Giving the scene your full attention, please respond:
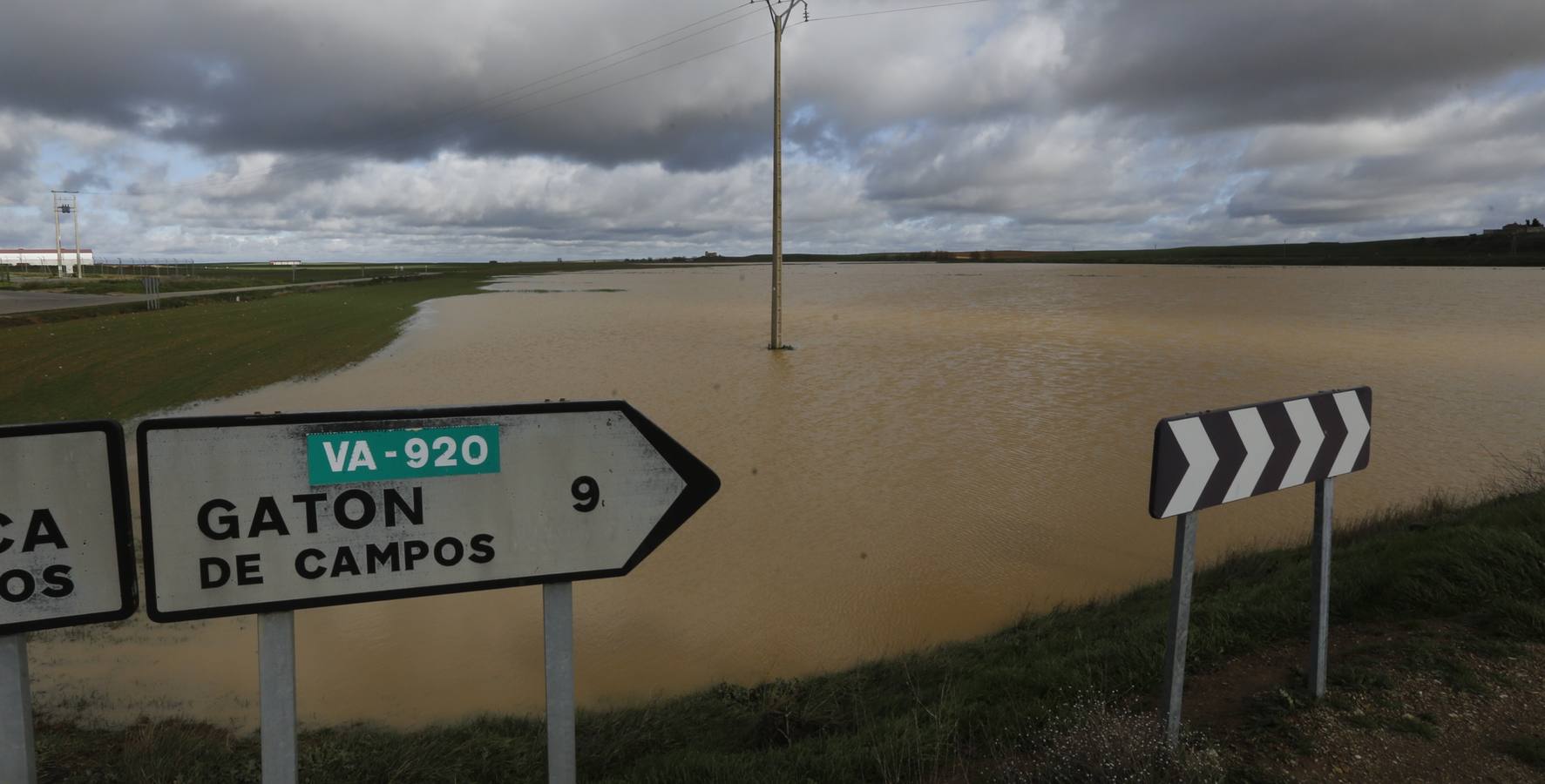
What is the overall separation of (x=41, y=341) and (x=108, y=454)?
24487 mm

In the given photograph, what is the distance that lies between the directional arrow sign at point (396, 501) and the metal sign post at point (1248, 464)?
5.69ft

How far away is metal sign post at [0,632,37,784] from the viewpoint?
1.87 m

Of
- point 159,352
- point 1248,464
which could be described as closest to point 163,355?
point 159,352

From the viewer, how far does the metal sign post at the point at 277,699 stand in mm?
1957

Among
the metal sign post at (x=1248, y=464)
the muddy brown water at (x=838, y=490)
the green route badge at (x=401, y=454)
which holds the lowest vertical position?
the muddy brown water at (x=838, y=490)

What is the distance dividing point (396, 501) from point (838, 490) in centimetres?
808

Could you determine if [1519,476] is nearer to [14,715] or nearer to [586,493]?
[586,493]

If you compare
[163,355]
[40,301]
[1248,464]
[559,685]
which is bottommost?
[163,355]

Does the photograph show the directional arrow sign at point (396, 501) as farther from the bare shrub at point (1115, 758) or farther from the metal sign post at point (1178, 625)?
the metal sign post at point (1178, 625)

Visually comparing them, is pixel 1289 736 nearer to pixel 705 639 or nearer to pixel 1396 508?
pixel 705 639

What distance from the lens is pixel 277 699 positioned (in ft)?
6.53

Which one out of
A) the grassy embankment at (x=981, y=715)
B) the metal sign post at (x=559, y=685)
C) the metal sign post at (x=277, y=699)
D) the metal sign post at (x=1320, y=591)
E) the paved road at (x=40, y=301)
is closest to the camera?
the metal sign post at (x=277, y=699)

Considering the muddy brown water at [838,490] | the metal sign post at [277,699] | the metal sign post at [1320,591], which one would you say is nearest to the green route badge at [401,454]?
the metal sign post at [277,699]

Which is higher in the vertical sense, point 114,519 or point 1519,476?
point 114,519
